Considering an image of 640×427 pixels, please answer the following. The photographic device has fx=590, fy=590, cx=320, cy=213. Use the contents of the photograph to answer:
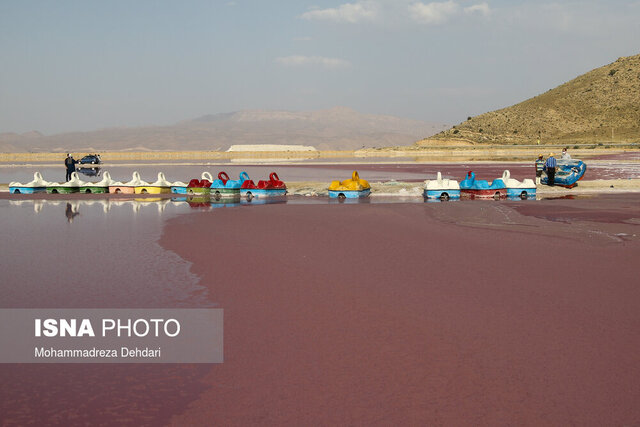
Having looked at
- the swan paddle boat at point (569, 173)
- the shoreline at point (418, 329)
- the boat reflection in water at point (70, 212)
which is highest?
the swan paddle boat at point (569, 173)

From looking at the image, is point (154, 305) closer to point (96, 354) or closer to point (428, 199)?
point (96, 354)

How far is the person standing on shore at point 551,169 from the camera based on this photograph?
1308 inches

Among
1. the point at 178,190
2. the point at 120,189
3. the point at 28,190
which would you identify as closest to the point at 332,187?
the point at 178,190

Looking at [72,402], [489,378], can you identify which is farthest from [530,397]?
[72,402]

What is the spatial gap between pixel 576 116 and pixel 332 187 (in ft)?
428

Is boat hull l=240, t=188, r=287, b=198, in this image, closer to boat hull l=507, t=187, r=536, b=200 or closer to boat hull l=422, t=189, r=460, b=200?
boat hull l=422, t=189, r=460, b=200

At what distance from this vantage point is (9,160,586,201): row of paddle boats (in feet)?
93.6

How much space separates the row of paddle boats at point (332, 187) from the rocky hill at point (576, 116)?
96.9 meters

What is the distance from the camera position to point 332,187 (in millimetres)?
30391

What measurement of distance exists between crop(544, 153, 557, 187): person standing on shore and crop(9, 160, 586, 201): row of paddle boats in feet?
1.15

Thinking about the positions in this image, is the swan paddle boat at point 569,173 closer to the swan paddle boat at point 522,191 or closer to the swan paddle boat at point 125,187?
the swan paddle boat at point 522,191

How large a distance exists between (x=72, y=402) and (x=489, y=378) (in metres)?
4.51

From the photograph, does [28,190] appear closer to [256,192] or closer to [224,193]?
[224,193]

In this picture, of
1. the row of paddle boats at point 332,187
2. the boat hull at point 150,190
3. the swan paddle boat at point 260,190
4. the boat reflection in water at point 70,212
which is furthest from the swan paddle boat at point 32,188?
the swan paddle boat at point 260,190
